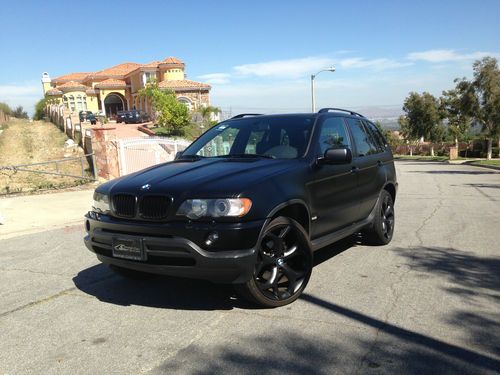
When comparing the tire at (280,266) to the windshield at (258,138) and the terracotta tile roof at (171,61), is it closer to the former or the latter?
the windshield at (258,138)

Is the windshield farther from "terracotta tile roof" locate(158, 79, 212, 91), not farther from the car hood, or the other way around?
"terracotta tile roof" locate(158, 79, 212, 91)

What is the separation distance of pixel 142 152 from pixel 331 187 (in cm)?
1273

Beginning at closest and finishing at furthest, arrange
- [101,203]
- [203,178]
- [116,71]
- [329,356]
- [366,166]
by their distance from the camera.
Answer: [329,356], [203,178], [101,203], [366,166], [116,71]

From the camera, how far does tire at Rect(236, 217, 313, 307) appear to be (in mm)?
4062

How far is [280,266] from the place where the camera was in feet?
13.9

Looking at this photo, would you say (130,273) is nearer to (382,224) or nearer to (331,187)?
(331,187)

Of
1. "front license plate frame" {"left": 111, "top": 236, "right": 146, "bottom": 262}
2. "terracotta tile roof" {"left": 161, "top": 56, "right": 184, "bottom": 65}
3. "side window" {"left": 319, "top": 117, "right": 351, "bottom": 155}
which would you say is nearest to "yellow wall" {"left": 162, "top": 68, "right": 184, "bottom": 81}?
"terracotta tile roof" {"left": 161, "top": 56, "right": 184, "bottom": 65}

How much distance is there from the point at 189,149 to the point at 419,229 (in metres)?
4.21

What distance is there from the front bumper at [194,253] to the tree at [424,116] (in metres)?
50.1

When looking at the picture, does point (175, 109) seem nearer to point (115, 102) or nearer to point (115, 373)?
point (115, 373)

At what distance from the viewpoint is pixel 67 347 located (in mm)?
3604

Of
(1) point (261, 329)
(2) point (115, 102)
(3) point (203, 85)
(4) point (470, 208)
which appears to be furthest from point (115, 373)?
(2) point (115, 102)

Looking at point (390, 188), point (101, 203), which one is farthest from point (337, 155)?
point (390, 188)

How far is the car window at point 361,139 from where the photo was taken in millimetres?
5984
